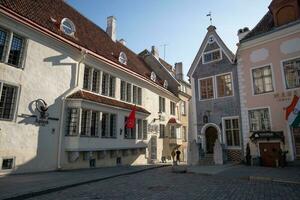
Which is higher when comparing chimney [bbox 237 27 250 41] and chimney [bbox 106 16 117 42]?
chimney [bbox 106 16 117 42]

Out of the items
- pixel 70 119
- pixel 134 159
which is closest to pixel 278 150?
pixel 134 159

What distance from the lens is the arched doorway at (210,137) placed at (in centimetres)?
2000

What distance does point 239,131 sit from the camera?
1844 centimetres

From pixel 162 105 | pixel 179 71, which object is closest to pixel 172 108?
pixel 162 105

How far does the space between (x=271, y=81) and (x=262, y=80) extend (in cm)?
69

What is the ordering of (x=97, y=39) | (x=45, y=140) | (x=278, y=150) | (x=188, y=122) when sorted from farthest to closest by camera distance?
(x=188, y=122)
(x=97, y=39)
(x=278, y=150)
(x=45, y=140)

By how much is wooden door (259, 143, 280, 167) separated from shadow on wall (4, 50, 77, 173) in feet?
47.9

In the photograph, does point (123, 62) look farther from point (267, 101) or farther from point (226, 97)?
point (267, 101)

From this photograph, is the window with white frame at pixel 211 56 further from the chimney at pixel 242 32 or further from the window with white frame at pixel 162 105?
the window with white frame at pixel 162 105

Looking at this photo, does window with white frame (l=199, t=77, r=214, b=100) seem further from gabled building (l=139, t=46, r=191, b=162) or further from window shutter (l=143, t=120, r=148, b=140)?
gabled building (l=139, t=46, r=191, b=162)

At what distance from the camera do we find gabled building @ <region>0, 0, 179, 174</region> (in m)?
13.2

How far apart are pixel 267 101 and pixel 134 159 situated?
13.2 m

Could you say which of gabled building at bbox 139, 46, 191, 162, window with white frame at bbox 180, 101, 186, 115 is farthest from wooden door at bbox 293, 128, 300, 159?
window with white frame at bbox 180, 101, 186, 115

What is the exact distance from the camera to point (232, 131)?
742 inches
